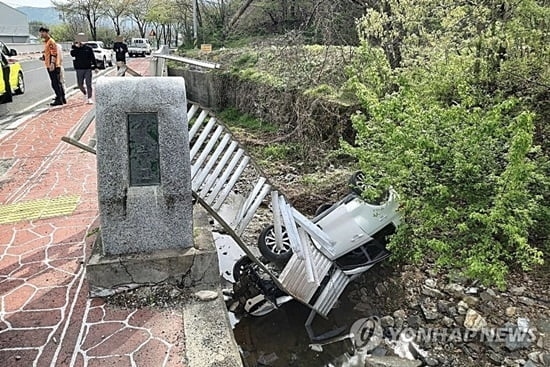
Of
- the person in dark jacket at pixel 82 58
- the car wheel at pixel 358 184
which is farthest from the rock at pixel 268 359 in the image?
the person in dark jacket at pixel 82 58

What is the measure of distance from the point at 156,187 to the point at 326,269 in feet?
6.49

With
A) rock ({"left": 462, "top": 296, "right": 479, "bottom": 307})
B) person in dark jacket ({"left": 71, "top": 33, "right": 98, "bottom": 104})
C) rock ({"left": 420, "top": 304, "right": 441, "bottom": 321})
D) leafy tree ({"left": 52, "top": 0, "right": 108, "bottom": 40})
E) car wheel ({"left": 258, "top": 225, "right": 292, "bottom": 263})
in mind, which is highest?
leafy tree ({"left": 52, "top": 0, "right": 108, "bottom": 40})

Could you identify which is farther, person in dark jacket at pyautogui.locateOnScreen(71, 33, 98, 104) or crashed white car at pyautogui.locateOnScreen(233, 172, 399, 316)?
person in dark jacket at pyautogui.locateOnScreen(71, 33, 98, 104)

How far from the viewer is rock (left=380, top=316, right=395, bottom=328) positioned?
4.81 m

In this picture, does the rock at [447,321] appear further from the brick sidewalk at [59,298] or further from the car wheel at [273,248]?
the brick sidewalk at [59,298]

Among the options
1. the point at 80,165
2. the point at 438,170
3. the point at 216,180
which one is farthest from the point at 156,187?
the point at 80,165

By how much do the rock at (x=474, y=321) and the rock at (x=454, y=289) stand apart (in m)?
0.38

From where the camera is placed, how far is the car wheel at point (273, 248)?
5.06 m

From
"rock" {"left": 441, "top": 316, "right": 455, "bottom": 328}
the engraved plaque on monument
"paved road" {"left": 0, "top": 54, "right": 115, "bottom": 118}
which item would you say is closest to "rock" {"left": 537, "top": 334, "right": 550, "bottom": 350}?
"rock" {"left": 441, "top": 316, "right": 455, "bottom": 328}

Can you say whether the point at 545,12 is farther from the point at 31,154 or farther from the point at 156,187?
the point at 31,154

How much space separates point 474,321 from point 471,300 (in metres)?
0.39

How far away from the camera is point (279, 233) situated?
15.5ft

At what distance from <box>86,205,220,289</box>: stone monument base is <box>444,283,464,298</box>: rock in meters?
2.64

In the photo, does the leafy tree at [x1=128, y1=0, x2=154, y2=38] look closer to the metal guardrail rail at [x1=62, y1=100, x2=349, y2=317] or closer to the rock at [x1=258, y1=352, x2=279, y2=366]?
the metal guardrail rail at [x1=62, y1=100, x2=349, y2=317]
